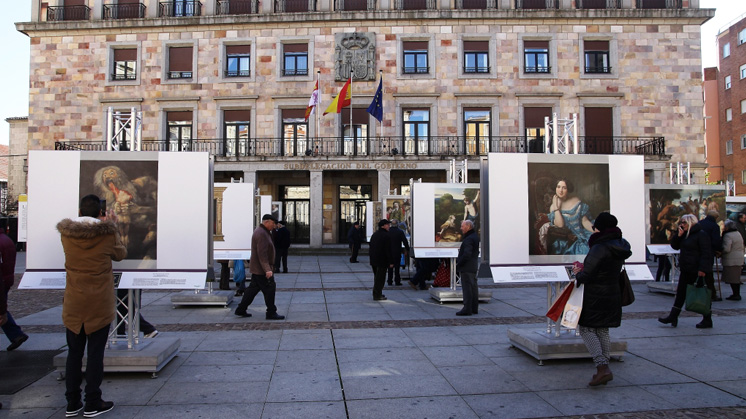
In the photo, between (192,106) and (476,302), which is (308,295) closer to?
(476,302)

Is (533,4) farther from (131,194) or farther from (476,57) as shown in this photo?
(131,194)

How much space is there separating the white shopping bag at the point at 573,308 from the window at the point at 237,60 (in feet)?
83.9

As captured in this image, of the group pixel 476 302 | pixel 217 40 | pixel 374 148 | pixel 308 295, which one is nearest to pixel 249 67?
pixel 217 40

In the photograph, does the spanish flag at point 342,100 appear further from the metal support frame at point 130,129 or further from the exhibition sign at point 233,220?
the metal support frame at point 130,129

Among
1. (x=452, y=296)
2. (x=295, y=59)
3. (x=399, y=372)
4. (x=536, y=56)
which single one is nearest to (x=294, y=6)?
(x=295, y=59)

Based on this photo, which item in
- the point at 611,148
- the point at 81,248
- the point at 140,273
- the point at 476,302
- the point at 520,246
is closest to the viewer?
the point at 81,248

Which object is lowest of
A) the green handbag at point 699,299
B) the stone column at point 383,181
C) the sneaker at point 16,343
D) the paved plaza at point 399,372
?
the paved plaza at point 399,372

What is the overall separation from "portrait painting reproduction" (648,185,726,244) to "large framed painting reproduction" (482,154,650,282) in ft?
22.0

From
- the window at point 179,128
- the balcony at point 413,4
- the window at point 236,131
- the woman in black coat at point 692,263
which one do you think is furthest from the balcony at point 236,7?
the woman in black coat at point 692,263

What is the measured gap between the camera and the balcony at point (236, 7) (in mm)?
28406

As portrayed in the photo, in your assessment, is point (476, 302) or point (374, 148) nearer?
point (476, 302)

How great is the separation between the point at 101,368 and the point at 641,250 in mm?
6263

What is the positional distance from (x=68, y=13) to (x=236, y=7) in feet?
29.9

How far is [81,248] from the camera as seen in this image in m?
4.73
